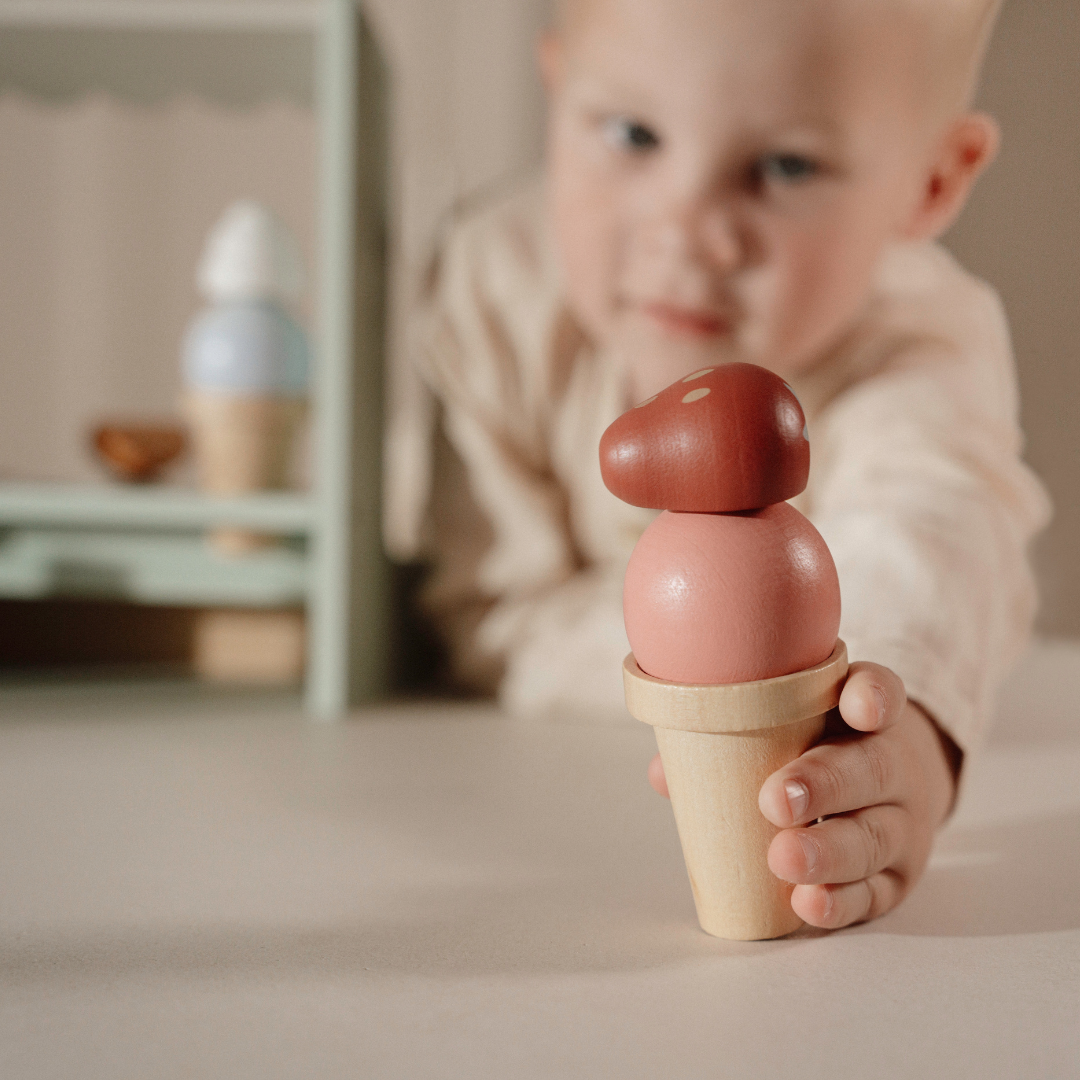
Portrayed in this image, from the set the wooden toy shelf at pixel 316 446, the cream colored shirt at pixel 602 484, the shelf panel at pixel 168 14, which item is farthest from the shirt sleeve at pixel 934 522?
the shelf panel at pixel 168 14

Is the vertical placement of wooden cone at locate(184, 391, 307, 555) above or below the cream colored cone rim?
below

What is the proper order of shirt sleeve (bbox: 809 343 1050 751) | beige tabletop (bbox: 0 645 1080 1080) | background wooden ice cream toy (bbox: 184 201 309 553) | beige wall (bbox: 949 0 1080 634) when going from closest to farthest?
beige tabletop (bbox: 0 645 1080 1080), shirt sleeve (bbox: 809 343 1050 751), beige wall (bbox: 949 0 1080 634), background wooden ice cream toy (bbox: 184 201 309 553)

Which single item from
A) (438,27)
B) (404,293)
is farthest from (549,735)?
(438,27)

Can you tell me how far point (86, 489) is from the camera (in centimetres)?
71

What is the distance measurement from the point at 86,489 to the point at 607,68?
1.37ft

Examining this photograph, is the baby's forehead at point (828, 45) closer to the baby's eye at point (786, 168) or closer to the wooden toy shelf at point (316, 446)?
the baby's eye at point (786, 168)

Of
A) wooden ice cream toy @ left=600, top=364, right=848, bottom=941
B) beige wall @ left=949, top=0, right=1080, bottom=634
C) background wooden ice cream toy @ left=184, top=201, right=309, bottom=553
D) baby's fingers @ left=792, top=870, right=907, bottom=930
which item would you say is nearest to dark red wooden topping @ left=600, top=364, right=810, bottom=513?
wooden ice cream toy @ left=600, top=364, right=848, bottom=941

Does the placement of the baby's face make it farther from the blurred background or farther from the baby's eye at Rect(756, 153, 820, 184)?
the blurred background

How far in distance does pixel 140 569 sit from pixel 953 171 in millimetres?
543

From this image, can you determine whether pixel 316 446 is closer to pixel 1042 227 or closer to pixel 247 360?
pixel 247 360

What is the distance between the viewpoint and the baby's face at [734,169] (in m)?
0.59

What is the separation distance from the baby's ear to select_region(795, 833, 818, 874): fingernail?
1.40 ft

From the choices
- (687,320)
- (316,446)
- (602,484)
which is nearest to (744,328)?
(687,320)

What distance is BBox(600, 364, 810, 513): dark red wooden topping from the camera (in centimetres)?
30
